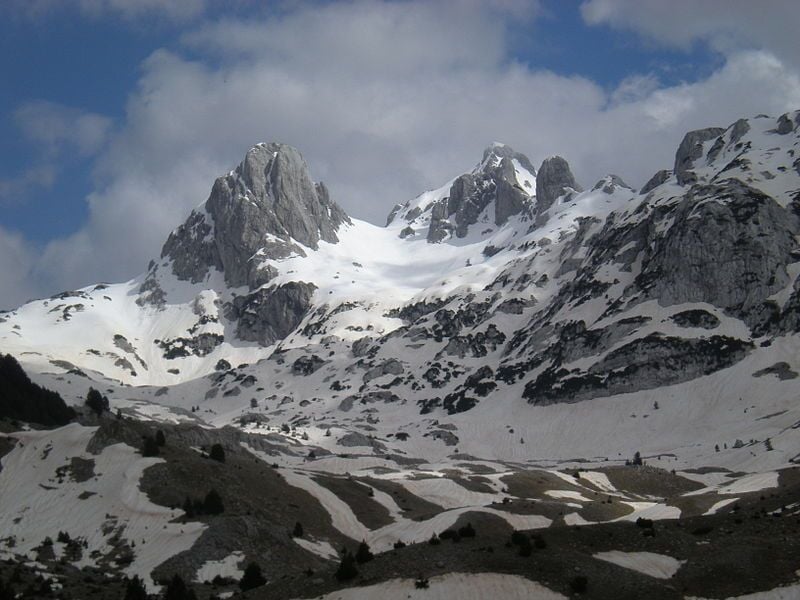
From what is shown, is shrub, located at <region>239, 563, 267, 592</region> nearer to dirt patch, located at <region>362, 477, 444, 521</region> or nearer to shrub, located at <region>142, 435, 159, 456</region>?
shrub, located at <region>142, 435, 159, 456</region>

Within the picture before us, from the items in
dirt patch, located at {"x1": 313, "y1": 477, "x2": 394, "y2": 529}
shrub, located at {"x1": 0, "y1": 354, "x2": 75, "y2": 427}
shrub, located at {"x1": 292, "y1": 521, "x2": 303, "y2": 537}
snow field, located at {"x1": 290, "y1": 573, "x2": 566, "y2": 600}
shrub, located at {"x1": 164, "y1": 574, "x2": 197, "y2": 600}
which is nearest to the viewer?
snow field, located at {"x1": 290, "y1": 573, "x2": 566, "y2": 600}

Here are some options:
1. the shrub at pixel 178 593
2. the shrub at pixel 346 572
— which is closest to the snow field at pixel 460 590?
the shrub at pixel 346 572

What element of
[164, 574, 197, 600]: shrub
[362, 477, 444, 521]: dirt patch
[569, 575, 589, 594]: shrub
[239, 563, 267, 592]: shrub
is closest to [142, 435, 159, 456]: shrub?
[362, 477, 444, 521]: dirt patch

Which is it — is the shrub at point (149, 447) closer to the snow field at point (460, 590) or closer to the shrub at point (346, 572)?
the shrub at point (346, 572)

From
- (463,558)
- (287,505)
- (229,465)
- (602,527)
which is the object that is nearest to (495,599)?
(463,558)

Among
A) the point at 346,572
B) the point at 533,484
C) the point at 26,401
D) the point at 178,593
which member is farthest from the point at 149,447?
the point at 533,484

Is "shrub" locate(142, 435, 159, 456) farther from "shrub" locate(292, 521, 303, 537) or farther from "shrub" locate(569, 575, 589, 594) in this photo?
"shrub" locate(569, 575, 589, 594)

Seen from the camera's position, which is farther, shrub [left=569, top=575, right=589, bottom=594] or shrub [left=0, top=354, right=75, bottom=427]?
shrub [left=0, top=354, right=75, bottom=427]

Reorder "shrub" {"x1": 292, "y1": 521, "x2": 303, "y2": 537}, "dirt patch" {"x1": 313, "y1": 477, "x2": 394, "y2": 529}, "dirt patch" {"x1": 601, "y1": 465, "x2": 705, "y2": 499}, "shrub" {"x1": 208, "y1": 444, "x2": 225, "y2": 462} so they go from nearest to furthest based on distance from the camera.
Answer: "shrub" {"x1": 292, "y1": 521, "x2": 303, "y2": 537}
"shrub" {"x1": 208, "y1": 444, "x2": 225, "y2": 462}
"dirt patch" {"x1": 313, "y1": 477, "x2": 394, "y2": 529}
"dirt patch" {"x1": 601, "y1": 465, "x2": 705, "y2": 499}

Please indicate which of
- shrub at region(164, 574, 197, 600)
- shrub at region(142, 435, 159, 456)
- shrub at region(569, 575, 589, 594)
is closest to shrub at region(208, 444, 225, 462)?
shrub at region(142, 435, 159, 456)

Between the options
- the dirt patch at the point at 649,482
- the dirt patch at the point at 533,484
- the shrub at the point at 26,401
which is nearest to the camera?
the dirt patch at the point at 533,484

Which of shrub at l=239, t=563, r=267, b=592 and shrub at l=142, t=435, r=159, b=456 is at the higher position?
shrub at l=142, t=435, r=159, b=456

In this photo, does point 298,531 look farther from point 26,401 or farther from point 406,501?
point 26,401

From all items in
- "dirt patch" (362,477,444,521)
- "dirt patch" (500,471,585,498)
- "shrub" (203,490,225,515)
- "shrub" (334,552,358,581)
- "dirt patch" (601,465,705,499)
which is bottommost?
"dirt patch" (601,465,705,499)
